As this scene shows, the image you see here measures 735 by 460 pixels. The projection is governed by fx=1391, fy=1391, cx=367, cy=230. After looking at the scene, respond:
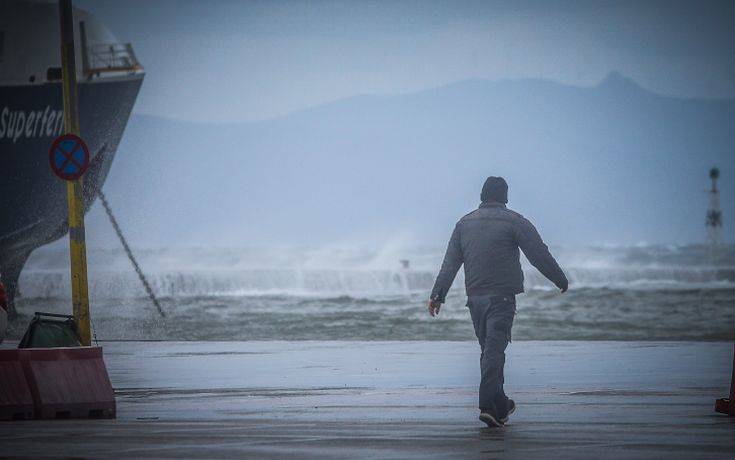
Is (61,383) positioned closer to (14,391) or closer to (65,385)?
(65,385)

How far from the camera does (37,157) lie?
53.6 m

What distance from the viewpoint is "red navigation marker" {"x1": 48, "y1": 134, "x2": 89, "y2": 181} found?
43.4 ft

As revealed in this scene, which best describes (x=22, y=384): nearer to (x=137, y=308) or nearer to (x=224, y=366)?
(x=224, y=366)

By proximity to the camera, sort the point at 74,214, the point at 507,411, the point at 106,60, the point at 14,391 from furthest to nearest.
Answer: the point at 106,60 < the point at 74,214 < the point at 14,391 < the point at 507,411

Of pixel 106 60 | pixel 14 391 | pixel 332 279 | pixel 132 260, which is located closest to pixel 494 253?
pixel 14 391

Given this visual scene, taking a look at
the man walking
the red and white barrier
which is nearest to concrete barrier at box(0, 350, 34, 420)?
the red and white barrier

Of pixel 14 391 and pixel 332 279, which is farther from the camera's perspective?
pixel 332 279

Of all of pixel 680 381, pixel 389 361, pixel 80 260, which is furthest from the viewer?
pixel 389 361

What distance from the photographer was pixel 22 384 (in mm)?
12109

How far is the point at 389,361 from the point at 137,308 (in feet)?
94.8

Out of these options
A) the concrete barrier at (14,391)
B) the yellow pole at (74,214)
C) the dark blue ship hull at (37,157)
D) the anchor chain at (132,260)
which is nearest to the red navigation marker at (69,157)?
the yellow pole at (74,214)

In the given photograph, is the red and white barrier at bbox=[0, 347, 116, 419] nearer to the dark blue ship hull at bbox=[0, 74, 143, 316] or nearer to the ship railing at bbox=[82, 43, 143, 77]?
the dark blue ship hull at bbox=[0, 74, 143, 316]

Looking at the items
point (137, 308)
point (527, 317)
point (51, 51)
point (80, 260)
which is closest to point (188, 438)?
point (80, 260)

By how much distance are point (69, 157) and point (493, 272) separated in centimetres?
454
